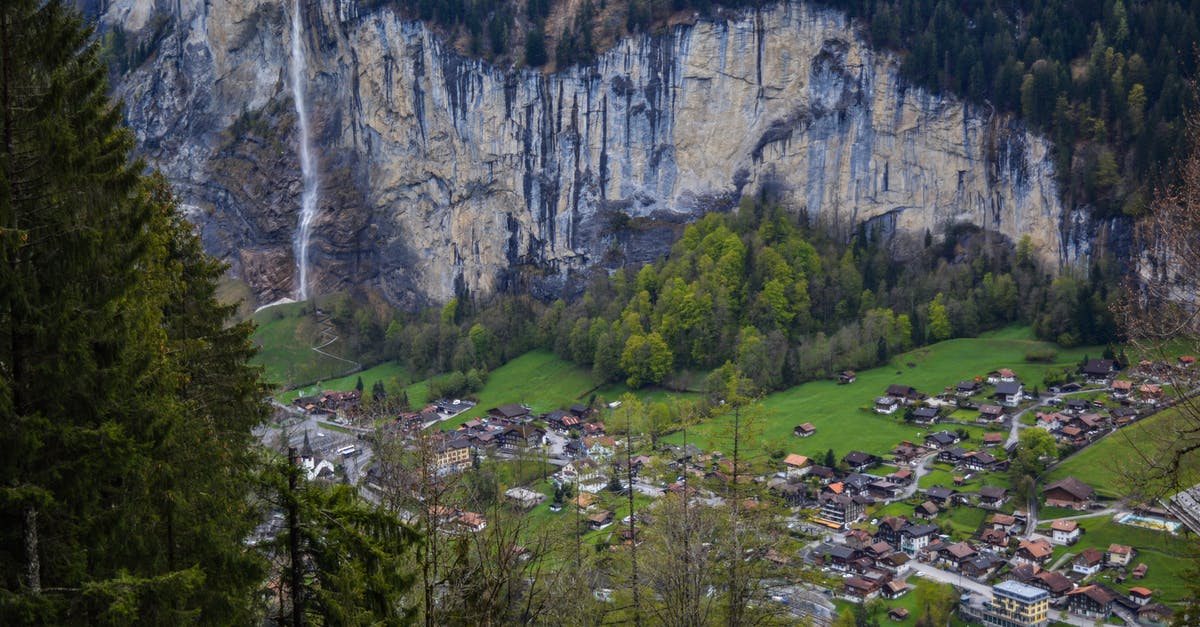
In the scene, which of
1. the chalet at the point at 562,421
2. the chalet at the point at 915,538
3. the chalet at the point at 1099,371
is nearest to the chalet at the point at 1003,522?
the chalet at the point at 915,538

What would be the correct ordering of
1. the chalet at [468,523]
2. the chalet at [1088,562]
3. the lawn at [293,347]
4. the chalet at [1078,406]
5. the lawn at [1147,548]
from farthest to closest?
the lawn at [293,347]
the chalet at [1078,406]
the chalet at [1088,562]
the lawn at [1147,548]
the chalet at [468,523]

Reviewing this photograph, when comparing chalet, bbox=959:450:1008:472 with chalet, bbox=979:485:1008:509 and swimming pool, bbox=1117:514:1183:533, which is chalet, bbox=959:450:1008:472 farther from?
swimming pool, bbox=1117:514:1183:533

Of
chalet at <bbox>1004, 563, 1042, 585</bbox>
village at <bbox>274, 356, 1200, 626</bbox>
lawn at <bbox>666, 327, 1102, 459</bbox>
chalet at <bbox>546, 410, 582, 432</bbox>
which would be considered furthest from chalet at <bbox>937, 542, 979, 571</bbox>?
chalet at <bbox>546, 410, 582, 432</bbox>

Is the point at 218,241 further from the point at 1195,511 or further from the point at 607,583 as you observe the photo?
the point at 1195,511

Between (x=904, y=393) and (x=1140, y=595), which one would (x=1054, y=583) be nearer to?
(x=1140, y=595)

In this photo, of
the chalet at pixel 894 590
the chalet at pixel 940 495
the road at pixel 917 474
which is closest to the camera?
the chalet at pixel 894 590

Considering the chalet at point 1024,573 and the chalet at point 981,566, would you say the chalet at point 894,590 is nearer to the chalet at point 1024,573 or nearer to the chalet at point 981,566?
the chalet at point 981,566

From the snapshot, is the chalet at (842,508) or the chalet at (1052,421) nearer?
the chalet at (842,508)
